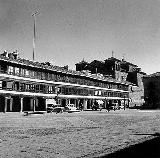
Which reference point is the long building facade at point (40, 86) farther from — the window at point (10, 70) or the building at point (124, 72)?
the building at point (124, 72)

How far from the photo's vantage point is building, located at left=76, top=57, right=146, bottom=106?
82.6m

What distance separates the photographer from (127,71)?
90.3m

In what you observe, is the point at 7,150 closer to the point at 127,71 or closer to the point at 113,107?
the point at 113,107

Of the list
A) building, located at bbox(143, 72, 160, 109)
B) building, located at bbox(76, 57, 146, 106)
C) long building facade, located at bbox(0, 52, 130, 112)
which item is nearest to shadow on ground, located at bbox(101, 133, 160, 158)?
long building facade, located at bbox(0, 52, 130, 112)

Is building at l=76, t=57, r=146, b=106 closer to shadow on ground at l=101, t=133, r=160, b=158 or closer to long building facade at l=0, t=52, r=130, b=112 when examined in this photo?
long building facade at l=0, t=52, r=130, b=112

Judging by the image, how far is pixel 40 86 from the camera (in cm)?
4659

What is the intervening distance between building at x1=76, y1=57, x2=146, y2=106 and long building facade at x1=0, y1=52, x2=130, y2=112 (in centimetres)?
1722

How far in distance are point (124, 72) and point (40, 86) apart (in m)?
47.0

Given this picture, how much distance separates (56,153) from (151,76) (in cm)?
8682

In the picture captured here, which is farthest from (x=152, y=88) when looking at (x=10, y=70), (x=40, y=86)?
(x=10, y=70)

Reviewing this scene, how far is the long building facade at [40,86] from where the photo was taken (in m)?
40.3

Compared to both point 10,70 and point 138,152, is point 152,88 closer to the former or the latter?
point 10,70

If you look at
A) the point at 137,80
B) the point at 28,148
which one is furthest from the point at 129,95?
the point at 28,148

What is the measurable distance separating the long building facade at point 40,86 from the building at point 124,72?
17.2 m
